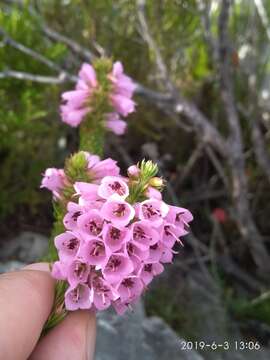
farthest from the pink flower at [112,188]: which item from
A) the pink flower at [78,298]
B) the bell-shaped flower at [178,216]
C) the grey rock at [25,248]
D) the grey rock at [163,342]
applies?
the grey rock at [25,248]

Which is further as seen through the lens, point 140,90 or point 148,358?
point 140,90

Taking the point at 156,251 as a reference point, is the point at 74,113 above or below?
above

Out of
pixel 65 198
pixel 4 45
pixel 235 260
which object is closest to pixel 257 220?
pixel 235 260

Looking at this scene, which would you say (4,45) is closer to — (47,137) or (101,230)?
(47,137)

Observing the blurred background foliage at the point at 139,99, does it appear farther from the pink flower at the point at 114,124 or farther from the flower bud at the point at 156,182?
the flower bud at the point at 156,182

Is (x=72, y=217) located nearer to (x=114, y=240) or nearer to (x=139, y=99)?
(x=114, y=240)

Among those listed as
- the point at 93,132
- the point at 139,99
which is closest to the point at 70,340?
the point at 93,132

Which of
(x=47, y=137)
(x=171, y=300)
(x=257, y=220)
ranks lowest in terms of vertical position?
(x=171, y=300)
